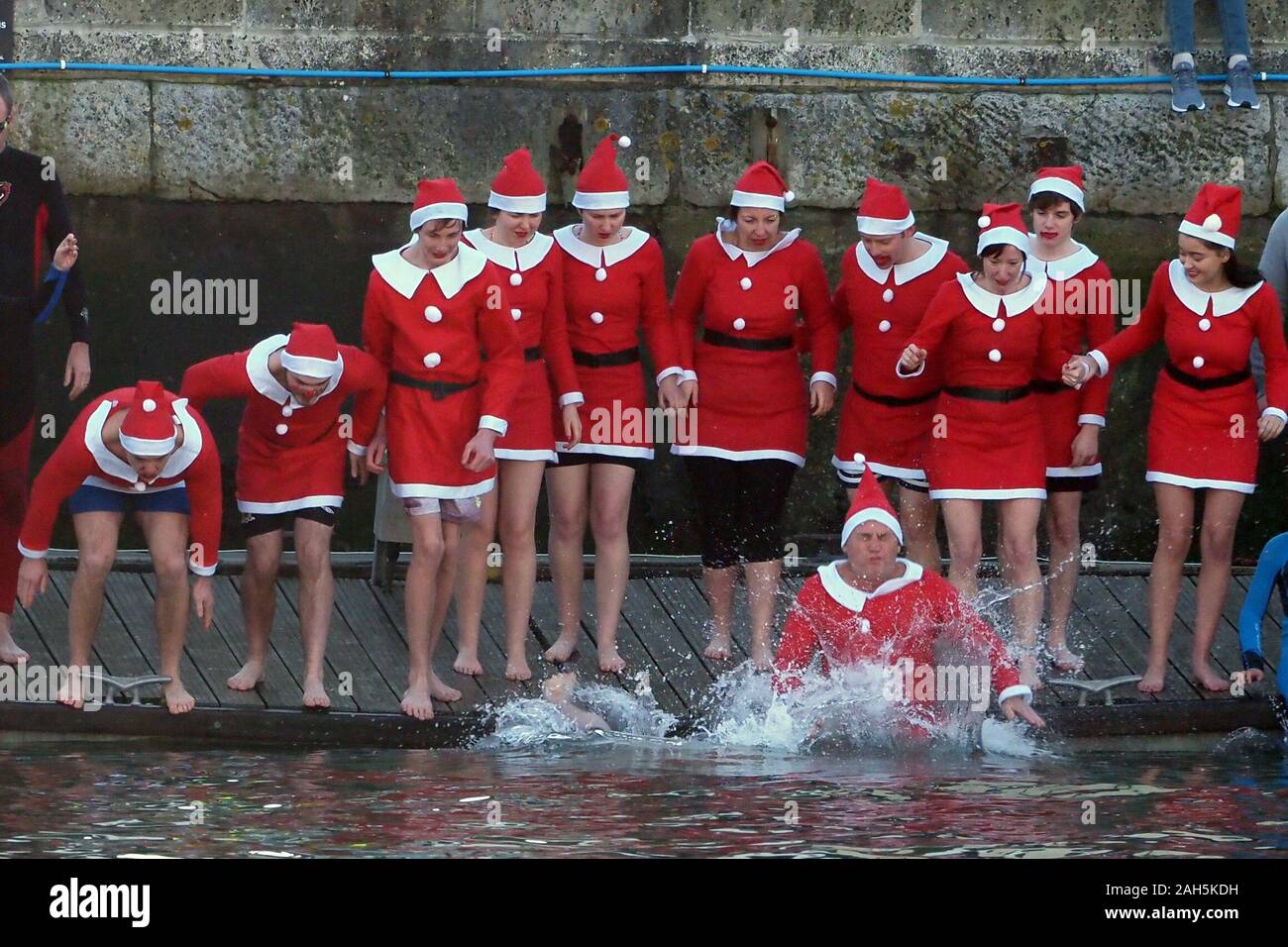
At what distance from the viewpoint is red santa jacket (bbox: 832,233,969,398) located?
9570 millimetres

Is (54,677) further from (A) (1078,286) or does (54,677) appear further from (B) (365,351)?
(A) (1078,286)

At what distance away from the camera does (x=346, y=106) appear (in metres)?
11.1

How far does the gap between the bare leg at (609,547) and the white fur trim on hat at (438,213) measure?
3.68 feet

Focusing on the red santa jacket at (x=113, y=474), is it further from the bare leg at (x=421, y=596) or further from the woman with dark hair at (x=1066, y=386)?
the woman with dark hair at (x=1066, y=386)

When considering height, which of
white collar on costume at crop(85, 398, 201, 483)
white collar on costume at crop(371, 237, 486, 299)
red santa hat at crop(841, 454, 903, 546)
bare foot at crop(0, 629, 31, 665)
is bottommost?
bare foot at crop(0, 629, 31, 665)

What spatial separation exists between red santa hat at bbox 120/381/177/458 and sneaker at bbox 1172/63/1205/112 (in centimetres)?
495

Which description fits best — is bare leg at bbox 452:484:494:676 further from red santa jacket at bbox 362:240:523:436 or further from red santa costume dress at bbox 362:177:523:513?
red santa jacket at bbox 362:240:523:436

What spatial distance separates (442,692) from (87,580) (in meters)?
1.33

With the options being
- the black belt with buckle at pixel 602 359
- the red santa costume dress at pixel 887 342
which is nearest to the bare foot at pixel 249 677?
the black belt with buckle at pixel 602 359

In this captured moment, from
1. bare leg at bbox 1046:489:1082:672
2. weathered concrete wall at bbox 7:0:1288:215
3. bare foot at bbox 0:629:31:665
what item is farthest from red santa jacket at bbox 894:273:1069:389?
bare foot at bbox 0:629:31:665

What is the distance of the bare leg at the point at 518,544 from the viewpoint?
A: 9.42 m

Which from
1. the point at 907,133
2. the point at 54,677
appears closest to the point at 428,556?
the point at 54,677

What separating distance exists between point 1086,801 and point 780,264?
102 inches

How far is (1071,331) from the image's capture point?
948cm
